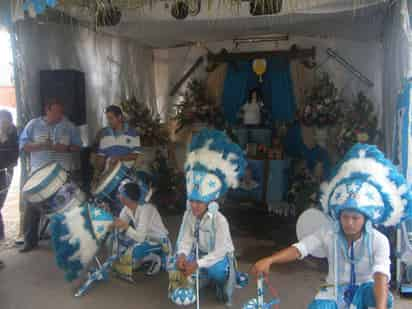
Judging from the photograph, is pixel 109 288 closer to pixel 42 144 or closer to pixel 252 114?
pixel 42 144

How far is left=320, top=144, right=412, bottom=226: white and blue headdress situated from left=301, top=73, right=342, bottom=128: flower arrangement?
10.6 feet

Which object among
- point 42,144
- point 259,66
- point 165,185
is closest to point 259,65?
point 259,66

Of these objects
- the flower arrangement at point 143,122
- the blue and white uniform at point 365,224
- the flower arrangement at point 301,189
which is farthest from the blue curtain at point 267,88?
the blue and white uniform at point 365,224

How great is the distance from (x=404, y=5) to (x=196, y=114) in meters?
3.26

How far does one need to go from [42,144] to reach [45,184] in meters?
1.05

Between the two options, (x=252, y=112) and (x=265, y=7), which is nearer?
(x=265, y=7)

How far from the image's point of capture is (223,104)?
247 inches

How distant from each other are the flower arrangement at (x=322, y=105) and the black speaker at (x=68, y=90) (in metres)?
2.92

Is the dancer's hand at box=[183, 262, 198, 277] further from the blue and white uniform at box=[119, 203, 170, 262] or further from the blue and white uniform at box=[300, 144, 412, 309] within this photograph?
the blue and white uniform at box=[300, 144, 412, 309]

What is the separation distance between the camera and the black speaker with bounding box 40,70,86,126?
4.53 m

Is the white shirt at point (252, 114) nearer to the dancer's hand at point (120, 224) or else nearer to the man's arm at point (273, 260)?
the dancer's hand at point (120, 224)

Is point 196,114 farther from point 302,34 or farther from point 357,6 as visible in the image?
point 357,6

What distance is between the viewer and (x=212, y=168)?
294 cm

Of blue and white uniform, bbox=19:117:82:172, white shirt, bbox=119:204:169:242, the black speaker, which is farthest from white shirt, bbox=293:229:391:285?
the black speaker
